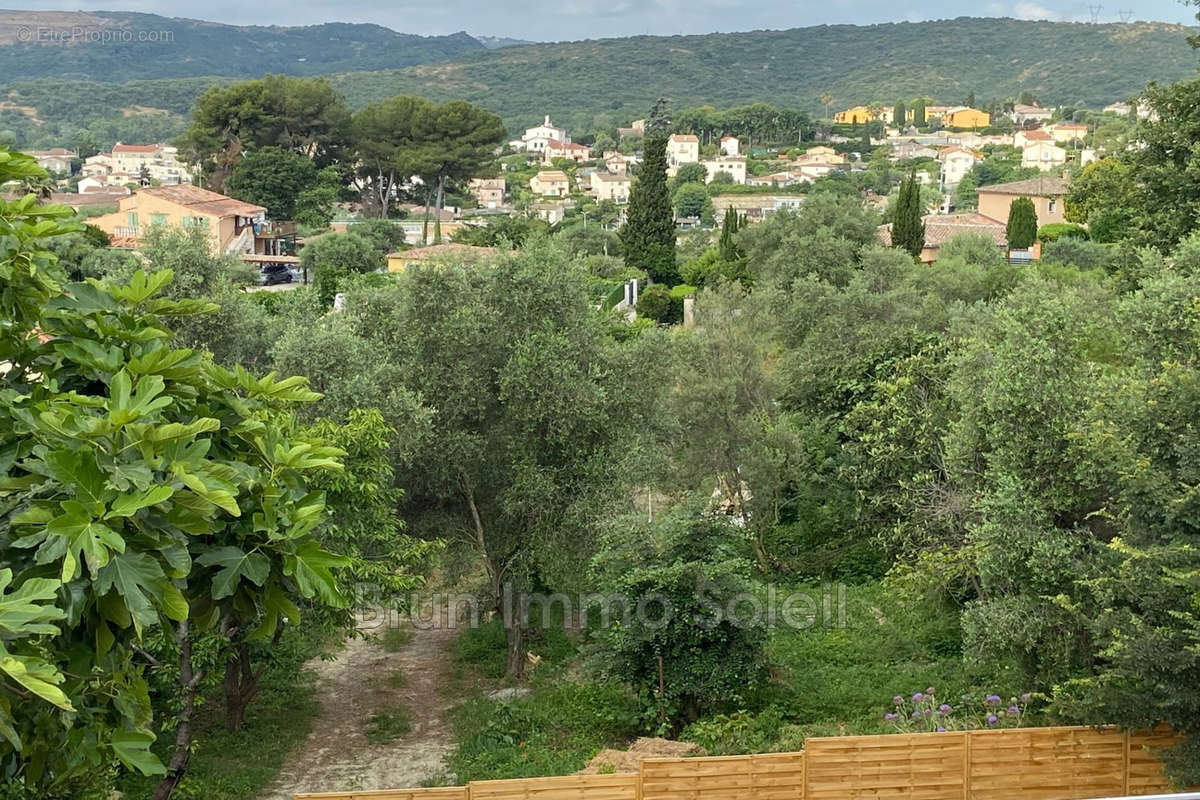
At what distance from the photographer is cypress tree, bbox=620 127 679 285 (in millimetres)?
48062

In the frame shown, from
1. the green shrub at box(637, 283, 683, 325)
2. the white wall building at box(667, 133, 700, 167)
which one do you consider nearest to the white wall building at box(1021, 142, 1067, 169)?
the white wall building at box(667, 133, 700, 167)

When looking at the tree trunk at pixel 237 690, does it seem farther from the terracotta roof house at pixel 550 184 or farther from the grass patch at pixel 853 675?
the terracotta roof house at pixel 550 184

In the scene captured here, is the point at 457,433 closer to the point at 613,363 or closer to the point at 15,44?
the point at 613,363

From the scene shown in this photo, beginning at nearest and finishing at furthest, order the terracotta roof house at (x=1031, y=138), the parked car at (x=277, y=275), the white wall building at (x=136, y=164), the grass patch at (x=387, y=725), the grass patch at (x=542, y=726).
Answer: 1. the grass patch at (x=542, y=726)
2. the grass patch at (x=387, y=725)
3. the parked car at (x=277, y=275)
4. the white wall building at (x=136, y=164)
5. the terracotta roof house at (x=1031, y=138)

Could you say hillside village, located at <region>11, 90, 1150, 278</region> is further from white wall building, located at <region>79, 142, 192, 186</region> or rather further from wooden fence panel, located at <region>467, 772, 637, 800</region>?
wooden fence panel, located at <region>467, 772, 637, 800</region>

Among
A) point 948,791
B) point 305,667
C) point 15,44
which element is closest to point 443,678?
point 305,667

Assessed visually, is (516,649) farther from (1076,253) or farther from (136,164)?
(136,164)

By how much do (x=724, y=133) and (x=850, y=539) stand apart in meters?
138

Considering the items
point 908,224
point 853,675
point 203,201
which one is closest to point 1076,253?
point 908,224

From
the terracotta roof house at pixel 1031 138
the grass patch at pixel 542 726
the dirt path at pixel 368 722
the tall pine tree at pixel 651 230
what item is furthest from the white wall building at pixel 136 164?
the grass patch at pixel 542 726

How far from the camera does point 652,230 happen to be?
49.1m

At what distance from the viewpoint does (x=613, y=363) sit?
52.1 ft

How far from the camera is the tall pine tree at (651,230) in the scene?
158 ft

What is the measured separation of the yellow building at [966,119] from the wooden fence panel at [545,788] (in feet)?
579
